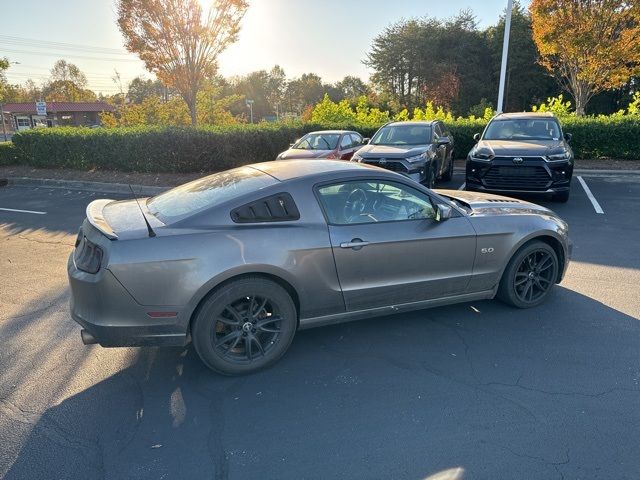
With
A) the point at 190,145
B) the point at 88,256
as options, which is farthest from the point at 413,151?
the point at 88,256

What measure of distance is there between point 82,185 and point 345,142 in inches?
278

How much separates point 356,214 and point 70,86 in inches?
3184

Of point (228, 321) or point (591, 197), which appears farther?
point (591, 197)

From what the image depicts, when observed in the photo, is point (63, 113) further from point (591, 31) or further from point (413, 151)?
point (413, 151)

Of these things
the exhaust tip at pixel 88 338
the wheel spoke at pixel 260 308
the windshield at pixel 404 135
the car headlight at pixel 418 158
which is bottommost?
the exhaust tip at pixel 88 338

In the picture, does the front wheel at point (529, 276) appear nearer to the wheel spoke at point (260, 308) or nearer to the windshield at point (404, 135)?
the wheel spoke at point (260, 308)

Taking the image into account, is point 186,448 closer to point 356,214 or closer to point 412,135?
point 356,214

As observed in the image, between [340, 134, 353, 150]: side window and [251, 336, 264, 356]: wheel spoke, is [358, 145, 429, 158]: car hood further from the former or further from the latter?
[251, 336, 264, 356]: wheel spoke

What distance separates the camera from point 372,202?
3.73 m

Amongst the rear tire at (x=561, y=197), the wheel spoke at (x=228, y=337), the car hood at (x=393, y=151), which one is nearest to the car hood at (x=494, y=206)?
the wheel spoke at (x=228, y=337)

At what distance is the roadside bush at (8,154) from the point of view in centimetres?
1477

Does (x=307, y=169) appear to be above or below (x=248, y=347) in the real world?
above

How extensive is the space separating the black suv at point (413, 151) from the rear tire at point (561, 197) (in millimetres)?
2381

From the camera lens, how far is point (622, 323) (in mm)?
3982
